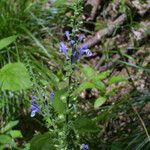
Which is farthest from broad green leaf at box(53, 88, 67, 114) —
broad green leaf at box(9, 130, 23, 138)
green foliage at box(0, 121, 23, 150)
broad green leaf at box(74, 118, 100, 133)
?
broad green leaf at box(9, 130, 23, 138)

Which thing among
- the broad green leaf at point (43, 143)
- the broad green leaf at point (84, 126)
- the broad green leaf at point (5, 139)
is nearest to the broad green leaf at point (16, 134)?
the broad green leaf at point (5, 139)

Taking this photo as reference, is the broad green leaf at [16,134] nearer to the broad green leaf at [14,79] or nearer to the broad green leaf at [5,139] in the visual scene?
the broad green leaf at [5,139]

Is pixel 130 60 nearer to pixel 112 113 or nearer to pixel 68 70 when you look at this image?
pixel 112 113

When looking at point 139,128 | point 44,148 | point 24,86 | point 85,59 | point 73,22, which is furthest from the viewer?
point 85,59

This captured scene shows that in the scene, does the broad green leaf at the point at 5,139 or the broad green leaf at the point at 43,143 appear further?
the broad green leaf at the point at 5,139

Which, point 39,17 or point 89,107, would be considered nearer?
point 89,107

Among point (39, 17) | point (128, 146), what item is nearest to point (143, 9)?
point (39, 17)

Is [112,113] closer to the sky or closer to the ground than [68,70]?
closer to the ground

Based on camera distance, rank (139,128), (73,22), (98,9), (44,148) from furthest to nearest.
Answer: (98,9) → (139,128) → (44,148) → (73,22)
